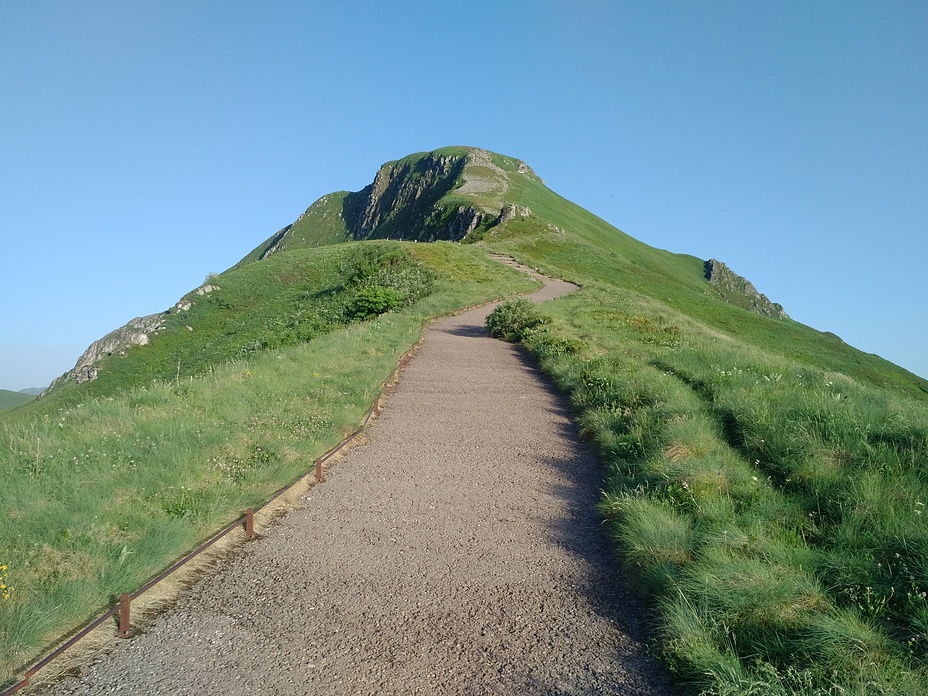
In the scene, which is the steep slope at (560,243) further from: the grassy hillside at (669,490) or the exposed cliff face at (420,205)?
the grassy hillside at (669,490)

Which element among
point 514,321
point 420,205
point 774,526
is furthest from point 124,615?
point 420,205

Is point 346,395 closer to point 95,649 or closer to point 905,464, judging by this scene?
point 95,649

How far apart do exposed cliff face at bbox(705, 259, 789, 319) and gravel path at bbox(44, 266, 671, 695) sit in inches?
4001

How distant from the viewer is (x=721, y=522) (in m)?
5.02

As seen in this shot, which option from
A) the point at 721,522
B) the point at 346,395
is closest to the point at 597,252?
the point at 346,395

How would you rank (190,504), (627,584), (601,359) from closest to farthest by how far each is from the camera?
(627,584)
(190,504)
(601,359)

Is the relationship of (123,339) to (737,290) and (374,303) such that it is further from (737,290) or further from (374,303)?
(737,290)

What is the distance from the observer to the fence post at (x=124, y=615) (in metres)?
3.92

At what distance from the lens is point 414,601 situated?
14.2ft

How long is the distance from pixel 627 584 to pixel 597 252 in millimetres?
54990

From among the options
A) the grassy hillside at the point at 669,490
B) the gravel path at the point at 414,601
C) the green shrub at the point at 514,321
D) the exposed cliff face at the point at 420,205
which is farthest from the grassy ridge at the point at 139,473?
the exposed cliff face at the point at 420,205

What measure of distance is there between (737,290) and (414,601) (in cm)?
11508

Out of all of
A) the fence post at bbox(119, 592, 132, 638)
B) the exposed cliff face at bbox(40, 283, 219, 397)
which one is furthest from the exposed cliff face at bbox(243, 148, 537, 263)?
the fence post at bbox(119, 592, 132, 638)

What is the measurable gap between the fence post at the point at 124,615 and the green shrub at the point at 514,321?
1337cm
